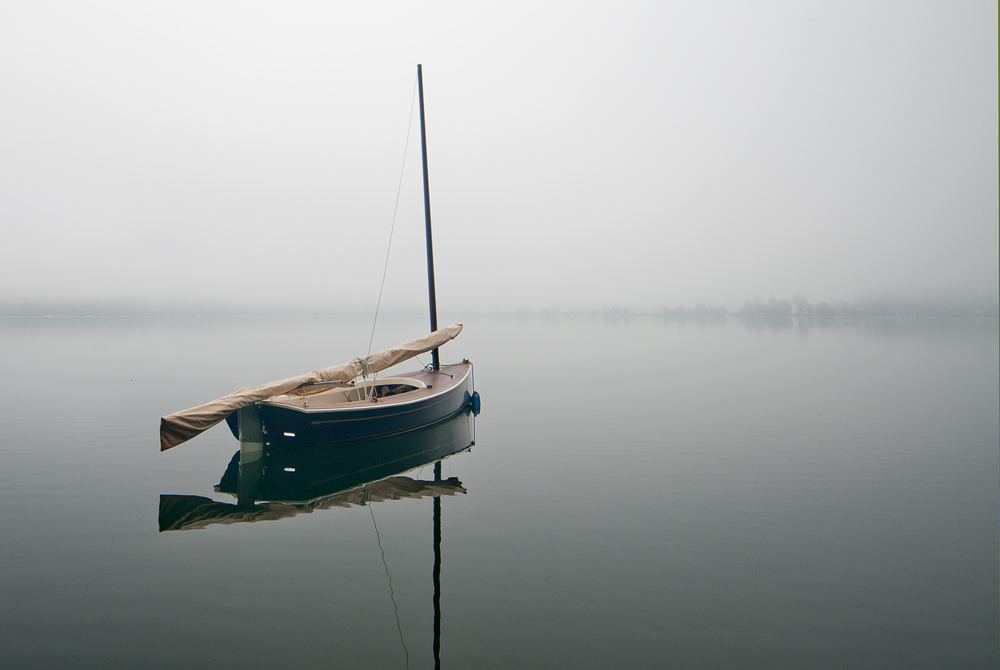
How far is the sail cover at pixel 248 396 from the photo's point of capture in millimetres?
11016

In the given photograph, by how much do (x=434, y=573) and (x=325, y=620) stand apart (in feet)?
5.91

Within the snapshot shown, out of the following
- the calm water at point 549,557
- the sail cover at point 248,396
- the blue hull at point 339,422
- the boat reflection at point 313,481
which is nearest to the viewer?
the calm water at point 549,557

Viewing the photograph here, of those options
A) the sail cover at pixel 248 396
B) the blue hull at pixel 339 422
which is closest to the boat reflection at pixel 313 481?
the blue hull at pixel 339 422

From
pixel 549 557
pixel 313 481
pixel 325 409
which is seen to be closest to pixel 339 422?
pixel 325 409

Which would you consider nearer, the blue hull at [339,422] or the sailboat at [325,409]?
the sailboat at [325,409]

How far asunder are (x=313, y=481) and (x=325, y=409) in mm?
1746

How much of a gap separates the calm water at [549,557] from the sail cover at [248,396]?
55.5 inches

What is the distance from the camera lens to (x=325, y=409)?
42.3ft

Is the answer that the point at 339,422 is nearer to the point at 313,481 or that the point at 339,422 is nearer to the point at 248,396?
the point at 313,481

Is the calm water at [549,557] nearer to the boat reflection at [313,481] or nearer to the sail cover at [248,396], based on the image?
the boat reflection at [313,481]

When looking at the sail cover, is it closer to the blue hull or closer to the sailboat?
the sailboat

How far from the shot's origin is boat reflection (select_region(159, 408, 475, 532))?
10062 mm

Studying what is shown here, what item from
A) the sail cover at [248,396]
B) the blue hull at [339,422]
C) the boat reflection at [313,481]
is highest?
the sail cover at [248,396]

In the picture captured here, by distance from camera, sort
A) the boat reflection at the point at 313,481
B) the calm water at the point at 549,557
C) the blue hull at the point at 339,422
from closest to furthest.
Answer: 1. the calm water at the point at 549,557
2. the boat reflection at the point at 313,481
3. the blue hull at the point at 339,422
